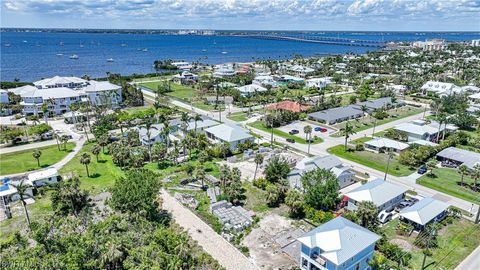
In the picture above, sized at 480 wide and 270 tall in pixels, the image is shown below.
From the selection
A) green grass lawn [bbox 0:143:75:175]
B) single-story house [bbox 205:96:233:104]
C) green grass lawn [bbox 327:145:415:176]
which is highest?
single-story house [bbox 205:96:233:104]

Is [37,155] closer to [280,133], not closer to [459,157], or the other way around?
[280,133]

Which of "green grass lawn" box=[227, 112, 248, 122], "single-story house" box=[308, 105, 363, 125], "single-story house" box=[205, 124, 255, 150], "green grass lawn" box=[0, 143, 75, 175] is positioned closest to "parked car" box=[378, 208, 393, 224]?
"single-story house" box=[205, 124, 255, 150]

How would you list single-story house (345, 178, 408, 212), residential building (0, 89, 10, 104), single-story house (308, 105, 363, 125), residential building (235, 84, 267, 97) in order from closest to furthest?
single-story house (345, 178, 408, 212), single-story house (308, 105, 363, 125), residential building (0, 89, 10, 104), residential building (235, 84, 267, 97)

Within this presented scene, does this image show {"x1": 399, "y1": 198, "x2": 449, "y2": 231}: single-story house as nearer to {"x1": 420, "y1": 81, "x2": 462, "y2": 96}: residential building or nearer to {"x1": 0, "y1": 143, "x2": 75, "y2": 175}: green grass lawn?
{"x1": 0, "y1": 143, "x2": 75, "y2": 175}: green grass lawn

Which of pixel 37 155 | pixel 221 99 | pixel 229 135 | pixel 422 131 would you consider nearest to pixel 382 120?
pixel 422 131

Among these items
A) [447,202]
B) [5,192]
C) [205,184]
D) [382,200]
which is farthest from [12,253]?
[447,202]

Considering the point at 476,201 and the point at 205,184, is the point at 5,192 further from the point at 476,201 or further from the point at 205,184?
the point at 476,201

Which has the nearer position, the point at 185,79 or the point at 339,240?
the point at 339,240
